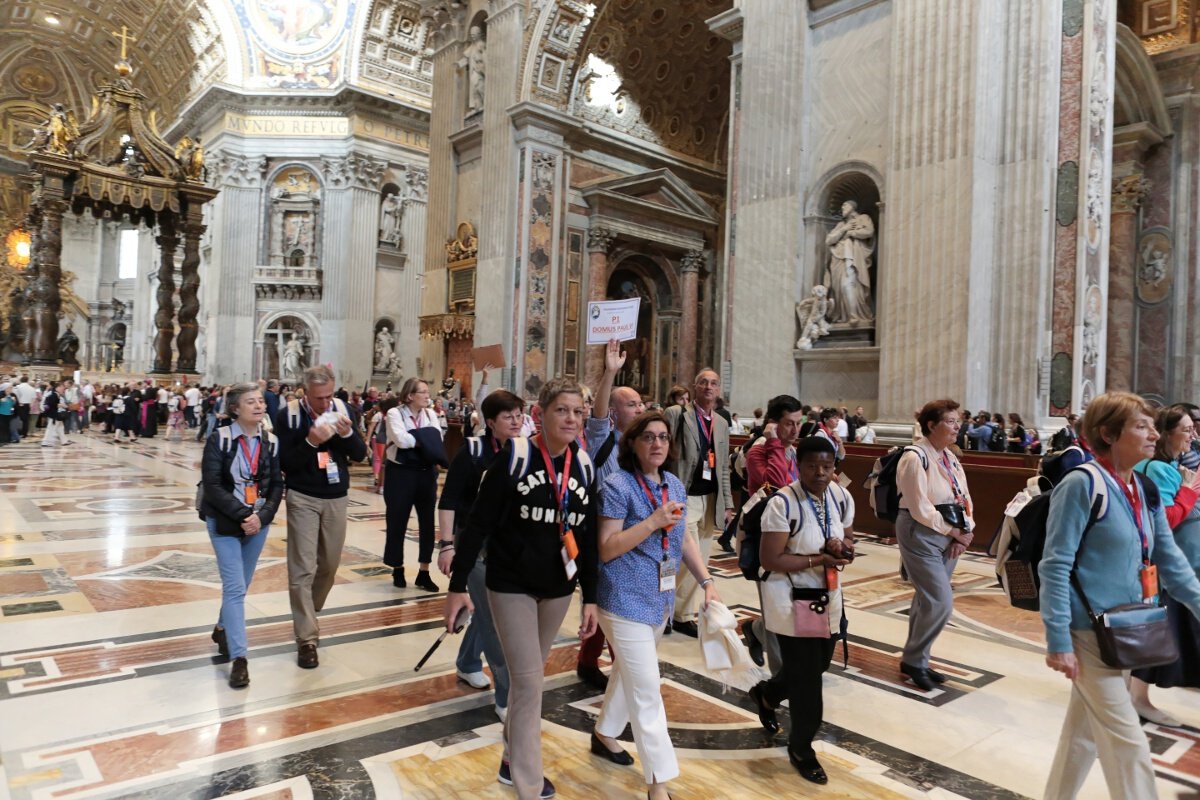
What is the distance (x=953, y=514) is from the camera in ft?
13.7

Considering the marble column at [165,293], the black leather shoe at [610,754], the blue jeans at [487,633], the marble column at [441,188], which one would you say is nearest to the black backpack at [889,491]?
the black leather shoe at [610,754]

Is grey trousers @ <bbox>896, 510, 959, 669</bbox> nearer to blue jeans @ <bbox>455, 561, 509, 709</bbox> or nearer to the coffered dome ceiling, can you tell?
blue jeans @ <bbox>455, 561, 509, 709</bbox>

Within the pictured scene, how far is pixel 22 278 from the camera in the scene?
116 ft

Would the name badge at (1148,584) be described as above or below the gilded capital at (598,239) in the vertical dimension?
below

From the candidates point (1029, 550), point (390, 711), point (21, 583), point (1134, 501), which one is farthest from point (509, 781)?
point (21, 583)

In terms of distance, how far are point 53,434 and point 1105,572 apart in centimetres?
2156

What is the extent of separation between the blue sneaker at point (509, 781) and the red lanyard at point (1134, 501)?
2214 millimetres

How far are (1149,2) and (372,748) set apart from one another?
20635mm

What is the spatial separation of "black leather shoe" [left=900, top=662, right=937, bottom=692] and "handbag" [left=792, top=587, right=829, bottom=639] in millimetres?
1485

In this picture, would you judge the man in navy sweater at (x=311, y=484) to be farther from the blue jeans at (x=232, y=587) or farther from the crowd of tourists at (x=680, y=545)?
the blue jeans at (x=232, y=587)

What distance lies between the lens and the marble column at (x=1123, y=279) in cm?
1641

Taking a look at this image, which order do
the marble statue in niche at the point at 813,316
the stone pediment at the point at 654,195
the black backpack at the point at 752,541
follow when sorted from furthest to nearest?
the stone pediment at the point at 654,195 → the marble statue in niche at the point at 813,316 → the black backpack at the point at 752,541

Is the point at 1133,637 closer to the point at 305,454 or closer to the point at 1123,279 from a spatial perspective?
the point at 305,454

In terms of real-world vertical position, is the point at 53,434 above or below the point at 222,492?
below
